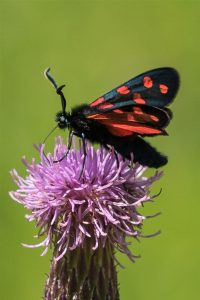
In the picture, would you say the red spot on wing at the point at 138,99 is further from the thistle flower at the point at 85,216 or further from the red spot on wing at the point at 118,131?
the thistle flower at the point at 85,216

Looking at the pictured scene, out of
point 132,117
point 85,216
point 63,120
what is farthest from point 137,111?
point 85,216

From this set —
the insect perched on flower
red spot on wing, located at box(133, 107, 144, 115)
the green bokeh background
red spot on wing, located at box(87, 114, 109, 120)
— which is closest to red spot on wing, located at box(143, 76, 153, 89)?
the insect perched on flower

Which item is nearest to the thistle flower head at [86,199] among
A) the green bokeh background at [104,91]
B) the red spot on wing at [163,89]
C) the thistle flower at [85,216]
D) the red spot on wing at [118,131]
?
the thistle flower at [85,216]

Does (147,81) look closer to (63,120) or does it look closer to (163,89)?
(163,89)

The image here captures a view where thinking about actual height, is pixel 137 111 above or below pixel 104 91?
below

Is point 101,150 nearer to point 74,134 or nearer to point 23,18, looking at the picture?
point 74,134
